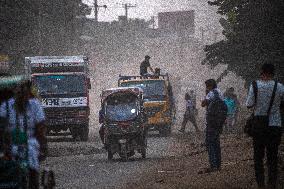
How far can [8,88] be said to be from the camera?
10914mm

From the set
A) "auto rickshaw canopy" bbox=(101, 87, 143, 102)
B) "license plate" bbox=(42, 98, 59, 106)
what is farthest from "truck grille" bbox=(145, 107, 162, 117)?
"auto rickshaw canopy" bbox=(101, 87, 143, 102)

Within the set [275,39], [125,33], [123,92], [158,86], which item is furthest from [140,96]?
[125,33]

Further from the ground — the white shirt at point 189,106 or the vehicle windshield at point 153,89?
the vehicle windshield at point 153,89

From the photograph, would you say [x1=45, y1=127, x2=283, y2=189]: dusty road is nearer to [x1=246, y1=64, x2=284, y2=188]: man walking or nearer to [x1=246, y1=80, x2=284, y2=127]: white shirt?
[x1=246, y1=64, x2=284, y2=188]: man walking

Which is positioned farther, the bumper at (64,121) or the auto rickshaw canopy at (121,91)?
the bumper at (64,121)

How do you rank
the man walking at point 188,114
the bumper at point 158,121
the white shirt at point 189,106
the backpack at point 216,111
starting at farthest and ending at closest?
the white shirt at point 189,106 < the man walking at point 188,114 < the bumper at point 158,121 < the backpack at point 216,111

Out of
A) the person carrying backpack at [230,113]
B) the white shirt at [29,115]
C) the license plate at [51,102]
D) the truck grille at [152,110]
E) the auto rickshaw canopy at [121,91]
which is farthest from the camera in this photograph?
the truck grille at [152,110]

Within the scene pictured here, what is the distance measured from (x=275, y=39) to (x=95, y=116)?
3953 cm

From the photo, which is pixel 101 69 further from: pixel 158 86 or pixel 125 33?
pixel 158 86

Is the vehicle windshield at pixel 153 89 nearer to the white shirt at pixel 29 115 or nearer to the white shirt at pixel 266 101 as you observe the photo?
the white shirt at pixel 266 101

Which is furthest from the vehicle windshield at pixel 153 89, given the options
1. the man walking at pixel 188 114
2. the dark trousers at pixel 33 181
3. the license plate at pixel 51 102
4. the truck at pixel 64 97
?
the dark trousers at pixel 33 181

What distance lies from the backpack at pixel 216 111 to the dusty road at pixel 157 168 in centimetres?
99

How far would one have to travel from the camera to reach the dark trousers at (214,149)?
17750 mm

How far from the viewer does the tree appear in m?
26.8
